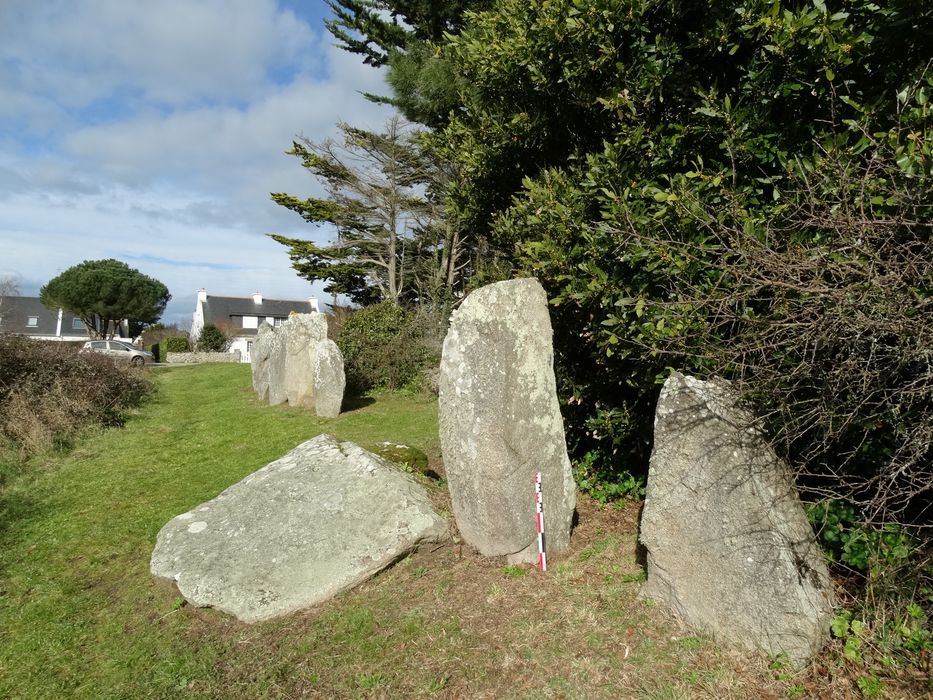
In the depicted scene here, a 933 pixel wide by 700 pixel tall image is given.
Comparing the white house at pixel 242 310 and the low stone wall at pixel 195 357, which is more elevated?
Answer: the white house at pixel 242 310

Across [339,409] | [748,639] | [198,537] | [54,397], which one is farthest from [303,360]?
[748,639]

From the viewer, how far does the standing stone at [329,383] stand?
503 inches

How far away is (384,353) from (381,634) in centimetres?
1233

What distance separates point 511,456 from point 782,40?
3807 mm

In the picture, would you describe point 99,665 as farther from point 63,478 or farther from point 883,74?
point 883,74

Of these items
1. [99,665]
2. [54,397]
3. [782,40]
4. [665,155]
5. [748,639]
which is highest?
[782,40]

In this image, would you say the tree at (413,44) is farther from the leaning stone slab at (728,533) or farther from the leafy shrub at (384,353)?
the leaning stone slab at (728,533)

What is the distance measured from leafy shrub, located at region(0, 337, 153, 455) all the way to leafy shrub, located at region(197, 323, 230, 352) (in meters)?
22.2

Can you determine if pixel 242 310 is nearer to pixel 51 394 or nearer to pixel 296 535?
pixel 51 394

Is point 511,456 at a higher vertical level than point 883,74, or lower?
lower

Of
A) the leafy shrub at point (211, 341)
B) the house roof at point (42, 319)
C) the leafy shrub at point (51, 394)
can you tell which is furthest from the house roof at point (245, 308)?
the leafy shrub at point (51, 394)

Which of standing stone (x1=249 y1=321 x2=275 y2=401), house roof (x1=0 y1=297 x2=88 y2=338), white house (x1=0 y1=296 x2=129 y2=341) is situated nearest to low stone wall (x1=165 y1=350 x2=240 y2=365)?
standing stone (x1=249 y1=321 x2=275 y2=401)

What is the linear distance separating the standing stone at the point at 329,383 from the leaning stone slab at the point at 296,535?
6.57 metres

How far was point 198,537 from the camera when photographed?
5.43 meters
